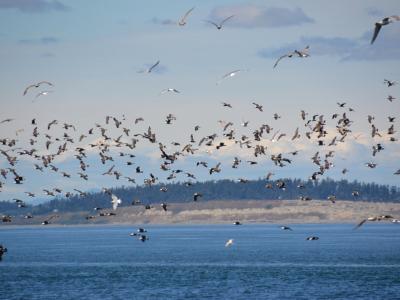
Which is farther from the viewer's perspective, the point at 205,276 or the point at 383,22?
the point at 205,276

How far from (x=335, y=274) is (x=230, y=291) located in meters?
27.9

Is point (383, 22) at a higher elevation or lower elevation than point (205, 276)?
higher

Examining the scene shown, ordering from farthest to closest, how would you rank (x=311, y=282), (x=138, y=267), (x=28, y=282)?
(x=138, y=267) < (x=28, y=282) < (x=311, y=282)

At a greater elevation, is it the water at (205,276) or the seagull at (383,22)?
the seagull at (383,22)

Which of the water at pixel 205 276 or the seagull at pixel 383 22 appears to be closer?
the seagull at pixel 383 22

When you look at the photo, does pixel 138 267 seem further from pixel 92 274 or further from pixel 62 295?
pixel 62 295

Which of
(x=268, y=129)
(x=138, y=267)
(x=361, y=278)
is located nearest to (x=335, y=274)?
(x=361, y=278)

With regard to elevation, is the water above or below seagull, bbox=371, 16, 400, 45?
below

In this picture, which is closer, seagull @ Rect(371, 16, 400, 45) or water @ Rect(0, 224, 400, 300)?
seagull @ Rect(371, 16, 400, 45)

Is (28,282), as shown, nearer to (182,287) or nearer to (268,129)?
(182,287)

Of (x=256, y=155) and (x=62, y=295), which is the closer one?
(x=256, y=155)

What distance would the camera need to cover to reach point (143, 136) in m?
92.3

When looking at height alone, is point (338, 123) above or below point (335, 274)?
above

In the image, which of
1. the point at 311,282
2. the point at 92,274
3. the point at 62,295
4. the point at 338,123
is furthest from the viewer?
the point at 92,274
